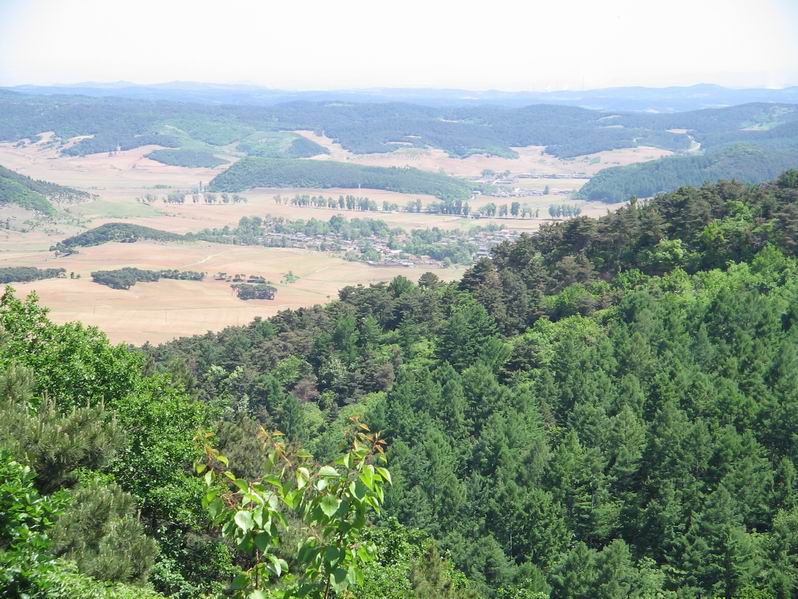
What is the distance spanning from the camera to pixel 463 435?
4109 cm

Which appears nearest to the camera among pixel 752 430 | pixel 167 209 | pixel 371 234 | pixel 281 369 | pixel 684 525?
pixel 684 525

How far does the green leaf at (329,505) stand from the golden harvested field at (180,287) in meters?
64.5

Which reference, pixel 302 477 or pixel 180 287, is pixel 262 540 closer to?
pixel 302 477

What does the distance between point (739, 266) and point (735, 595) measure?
2959 cm

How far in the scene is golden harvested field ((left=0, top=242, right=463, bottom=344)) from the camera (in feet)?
309

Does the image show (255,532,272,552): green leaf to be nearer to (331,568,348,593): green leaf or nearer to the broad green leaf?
the broad green leaf

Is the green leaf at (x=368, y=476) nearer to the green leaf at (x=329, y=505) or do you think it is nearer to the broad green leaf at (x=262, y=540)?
the green leaf at (x=329, y=505)

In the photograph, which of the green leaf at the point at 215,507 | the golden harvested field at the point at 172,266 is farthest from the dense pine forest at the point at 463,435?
the golden harvested field at the point at 172,266

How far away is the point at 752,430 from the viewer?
33531 mm

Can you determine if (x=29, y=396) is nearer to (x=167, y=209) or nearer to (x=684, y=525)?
(x=684, y=525)

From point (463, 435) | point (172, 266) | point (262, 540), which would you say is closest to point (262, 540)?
point (262, 540)

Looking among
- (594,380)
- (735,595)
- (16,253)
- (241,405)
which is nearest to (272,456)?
(735,595)

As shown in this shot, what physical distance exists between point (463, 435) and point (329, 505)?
114 feet

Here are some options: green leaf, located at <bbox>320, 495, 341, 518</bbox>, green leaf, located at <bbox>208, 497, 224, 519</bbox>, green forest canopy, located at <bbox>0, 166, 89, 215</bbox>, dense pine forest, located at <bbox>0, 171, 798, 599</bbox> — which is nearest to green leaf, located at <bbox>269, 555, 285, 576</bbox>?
dense pine forest, located at <bbox>0, 171, 798, 599</bbox>
